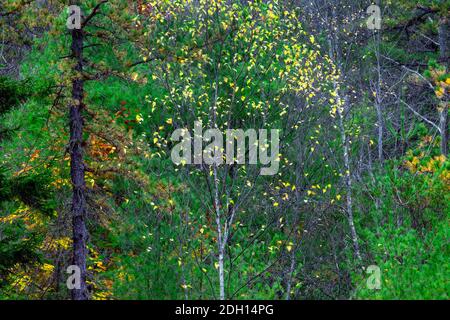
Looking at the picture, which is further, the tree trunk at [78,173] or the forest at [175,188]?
the tree trunk at [78,173]

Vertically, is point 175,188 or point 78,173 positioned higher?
point 78,173

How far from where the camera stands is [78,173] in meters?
11.7

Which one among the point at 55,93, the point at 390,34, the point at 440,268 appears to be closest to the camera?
the point at 440,268

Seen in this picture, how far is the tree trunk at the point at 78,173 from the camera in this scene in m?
11.6

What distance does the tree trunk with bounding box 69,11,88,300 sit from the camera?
11562 millimetres

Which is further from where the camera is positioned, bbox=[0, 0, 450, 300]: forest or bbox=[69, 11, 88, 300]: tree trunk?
bbox=[69, 11, 88, 300]: tree trunk

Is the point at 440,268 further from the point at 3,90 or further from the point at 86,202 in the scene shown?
the point at 3,90

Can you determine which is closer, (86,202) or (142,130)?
(86,202)

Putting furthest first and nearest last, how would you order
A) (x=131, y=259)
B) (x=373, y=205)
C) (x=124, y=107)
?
1. (x=124, y=107)
2. (x=373, y=205)
3. (x=131, y=259)

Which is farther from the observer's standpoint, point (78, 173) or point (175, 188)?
point (175, 188)

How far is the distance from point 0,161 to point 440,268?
29.6ft
